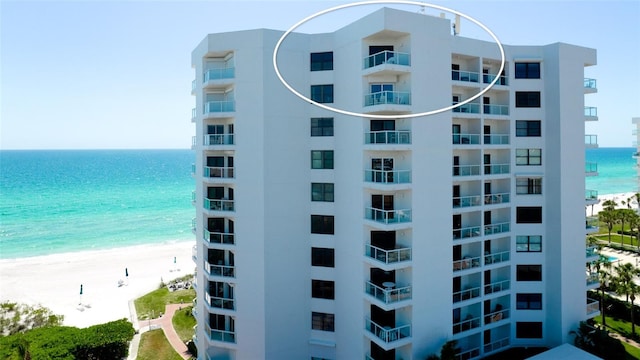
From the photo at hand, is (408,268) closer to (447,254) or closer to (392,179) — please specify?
(447,254)

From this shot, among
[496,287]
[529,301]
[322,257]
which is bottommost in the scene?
[529,301]

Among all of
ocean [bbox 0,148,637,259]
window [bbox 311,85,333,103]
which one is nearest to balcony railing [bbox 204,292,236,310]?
window [bbox 311,85,333,103]

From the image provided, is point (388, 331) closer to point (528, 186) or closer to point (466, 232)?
point (466, 232)

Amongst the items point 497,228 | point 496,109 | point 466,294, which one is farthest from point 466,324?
point 496,109

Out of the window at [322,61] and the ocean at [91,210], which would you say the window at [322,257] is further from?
the ocean at [91,210]

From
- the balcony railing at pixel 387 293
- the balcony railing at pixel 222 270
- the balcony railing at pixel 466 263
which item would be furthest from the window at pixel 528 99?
the balcony railing at pixel 222 270

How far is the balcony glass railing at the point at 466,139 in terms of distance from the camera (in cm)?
2959

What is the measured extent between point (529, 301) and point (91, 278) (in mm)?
56459

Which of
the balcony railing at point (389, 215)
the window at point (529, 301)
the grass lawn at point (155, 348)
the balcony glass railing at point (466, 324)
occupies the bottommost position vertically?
the grass lawn at point (155, 348)

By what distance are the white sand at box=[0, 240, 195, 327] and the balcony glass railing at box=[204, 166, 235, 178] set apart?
25163mm

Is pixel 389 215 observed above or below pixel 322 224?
above

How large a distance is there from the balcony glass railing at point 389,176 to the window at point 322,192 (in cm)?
303

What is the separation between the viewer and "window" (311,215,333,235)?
28516 millimetres

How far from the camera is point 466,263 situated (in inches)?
1151
